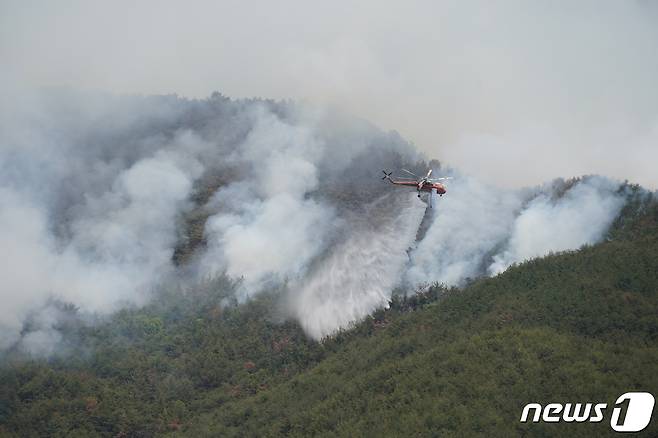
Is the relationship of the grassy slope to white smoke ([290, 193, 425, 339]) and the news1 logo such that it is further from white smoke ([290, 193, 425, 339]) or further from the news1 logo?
white smoke ([290, 193, 425, 339])

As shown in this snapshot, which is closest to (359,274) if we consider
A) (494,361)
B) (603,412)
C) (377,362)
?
(377,362)

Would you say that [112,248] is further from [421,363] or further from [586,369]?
[586,369]

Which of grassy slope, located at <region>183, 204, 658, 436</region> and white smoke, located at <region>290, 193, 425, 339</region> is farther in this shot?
white smoke, located at <region>290, 193, 425, 339</region>

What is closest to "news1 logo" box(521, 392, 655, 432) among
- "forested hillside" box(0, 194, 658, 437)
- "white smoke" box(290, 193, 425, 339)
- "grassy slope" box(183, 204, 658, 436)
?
"grassy slope" box(183, 204, 658, 436)

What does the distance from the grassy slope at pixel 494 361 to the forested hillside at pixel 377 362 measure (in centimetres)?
26

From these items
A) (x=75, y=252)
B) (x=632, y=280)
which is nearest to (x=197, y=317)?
(x=75, y=252)

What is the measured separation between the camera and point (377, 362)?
13350 cm

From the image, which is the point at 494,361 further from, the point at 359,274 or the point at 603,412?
the point at 359,274

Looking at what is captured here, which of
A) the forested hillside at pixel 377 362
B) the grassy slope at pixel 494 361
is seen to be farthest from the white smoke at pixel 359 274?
the grassy slope at pixel 494 361

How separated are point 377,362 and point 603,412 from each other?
40829mm

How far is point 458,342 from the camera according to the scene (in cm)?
12556

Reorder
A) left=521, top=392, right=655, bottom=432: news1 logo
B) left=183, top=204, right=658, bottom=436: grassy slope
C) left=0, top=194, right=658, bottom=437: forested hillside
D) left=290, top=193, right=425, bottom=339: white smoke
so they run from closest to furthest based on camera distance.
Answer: left=521, top=392, right=655, bottom=432: news1 logo → left=183, top=204, right=658, bottom=436: grassy slope → left=0, top=194, right=658, bottom=437: forested hillside → left=290, top=193, right=425, bottom=339: white smoke

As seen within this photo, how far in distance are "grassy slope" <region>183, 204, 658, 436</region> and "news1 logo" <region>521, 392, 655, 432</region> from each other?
108cm

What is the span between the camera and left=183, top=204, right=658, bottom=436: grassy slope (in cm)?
10731
